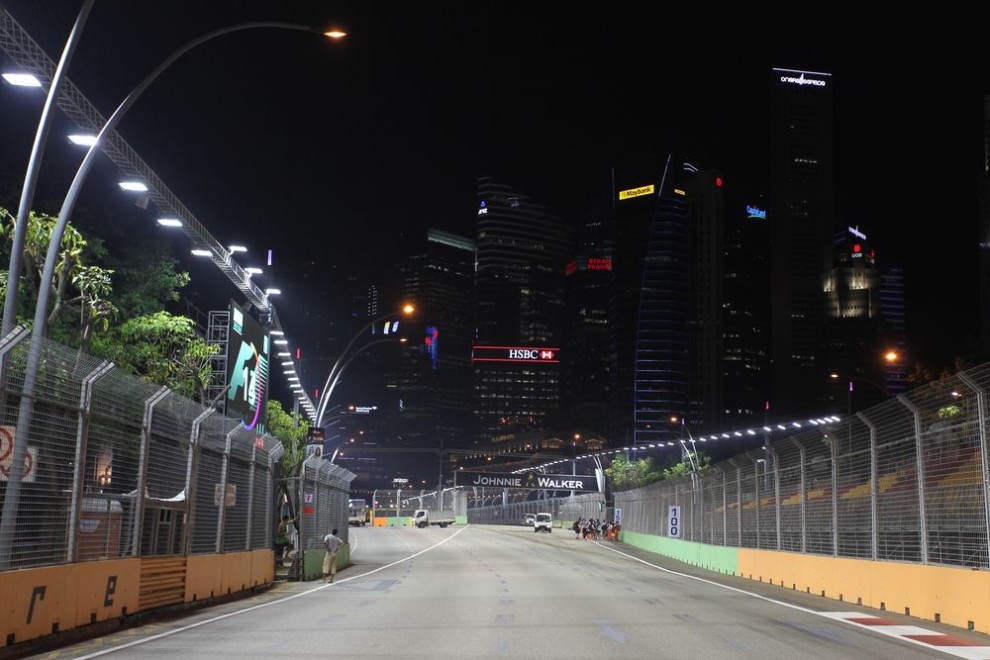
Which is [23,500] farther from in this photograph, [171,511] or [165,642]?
[171,511]

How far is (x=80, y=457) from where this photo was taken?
48.1ft

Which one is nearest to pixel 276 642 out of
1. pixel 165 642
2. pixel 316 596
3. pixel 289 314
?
pixel 165 642

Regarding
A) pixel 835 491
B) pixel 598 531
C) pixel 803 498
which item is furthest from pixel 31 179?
pixel 598 531

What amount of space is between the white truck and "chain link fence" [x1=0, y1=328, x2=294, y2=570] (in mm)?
87769

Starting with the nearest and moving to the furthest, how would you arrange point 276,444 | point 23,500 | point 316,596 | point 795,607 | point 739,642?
point 23,500 < point 739,642 < point 795,607 < point 316,596 < point 276,444

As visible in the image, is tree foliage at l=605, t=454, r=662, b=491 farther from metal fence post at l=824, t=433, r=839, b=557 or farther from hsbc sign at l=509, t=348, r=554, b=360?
metal fence post at l=824, t=433, r=839, b=557

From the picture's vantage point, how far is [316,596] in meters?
23.4

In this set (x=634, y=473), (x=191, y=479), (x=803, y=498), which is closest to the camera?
(x=191, y=479)

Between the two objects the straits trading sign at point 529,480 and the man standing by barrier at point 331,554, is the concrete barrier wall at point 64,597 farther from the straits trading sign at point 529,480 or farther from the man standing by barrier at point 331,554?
the straits trading sign at point 529,480

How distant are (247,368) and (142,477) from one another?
33.0 m

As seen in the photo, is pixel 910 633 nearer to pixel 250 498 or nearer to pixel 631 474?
pixel 250 498

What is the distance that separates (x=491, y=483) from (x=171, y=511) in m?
107

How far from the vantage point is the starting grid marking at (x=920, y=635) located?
14.0 m

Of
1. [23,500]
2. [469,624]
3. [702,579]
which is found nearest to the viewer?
[23,500]
